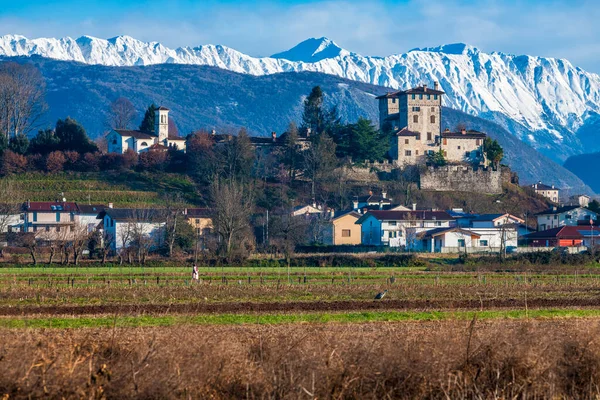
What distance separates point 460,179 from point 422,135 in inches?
271

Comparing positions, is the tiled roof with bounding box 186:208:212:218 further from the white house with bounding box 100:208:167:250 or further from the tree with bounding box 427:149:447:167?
the tree with bounding box 427:149:447:167

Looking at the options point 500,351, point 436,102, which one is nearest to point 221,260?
point 500,351

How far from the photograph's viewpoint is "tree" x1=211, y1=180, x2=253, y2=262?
62.9 m

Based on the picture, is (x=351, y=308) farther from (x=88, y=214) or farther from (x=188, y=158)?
(x=188, y=158)

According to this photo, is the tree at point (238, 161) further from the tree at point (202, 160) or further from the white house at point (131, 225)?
the white house at point (131, 225)

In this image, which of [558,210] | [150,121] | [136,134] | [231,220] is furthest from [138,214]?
[558,210]

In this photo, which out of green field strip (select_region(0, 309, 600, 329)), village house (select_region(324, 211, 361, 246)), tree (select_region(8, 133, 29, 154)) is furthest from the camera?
tree (select_region(8, 133, 29, 154))

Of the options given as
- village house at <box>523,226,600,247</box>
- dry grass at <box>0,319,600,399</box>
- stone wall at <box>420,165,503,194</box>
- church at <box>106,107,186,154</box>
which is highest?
church at <box>106,107,186,154</box>

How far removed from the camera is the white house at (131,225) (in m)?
66.0

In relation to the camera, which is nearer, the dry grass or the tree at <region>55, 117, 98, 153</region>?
the dry grass

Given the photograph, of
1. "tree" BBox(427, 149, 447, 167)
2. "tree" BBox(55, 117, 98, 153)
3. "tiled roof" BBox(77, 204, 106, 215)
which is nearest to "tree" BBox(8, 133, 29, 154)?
"tree" BBox(55, 117, 98, 153)

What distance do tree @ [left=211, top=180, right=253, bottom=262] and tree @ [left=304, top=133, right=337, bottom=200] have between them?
40.9 feet

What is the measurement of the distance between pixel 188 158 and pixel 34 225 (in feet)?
57.2

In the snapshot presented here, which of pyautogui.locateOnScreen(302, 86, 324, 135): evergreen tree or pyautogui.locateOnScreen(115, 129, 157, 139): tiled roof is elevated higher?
pyautogui.locateOnScreen(302, 86, 324, 135): evergreen tree
